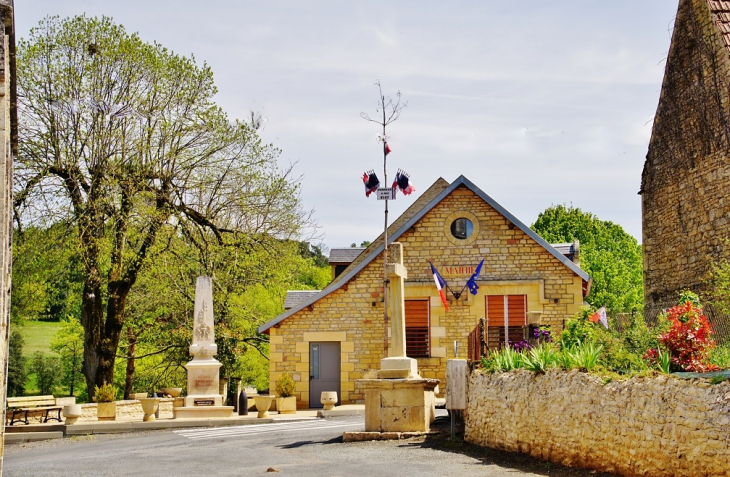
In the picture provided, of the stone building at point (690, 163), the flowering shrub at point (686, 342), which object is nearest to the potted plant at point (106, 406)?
the stone building at point (690, 163)

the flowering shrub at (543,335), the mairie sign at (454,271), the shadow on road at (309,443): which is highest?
the mairie sign at (454,271)

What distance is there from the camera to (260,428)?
18969mm

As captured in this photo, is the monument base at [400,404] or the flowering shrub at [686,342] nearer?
the flowering shrub at [686,342]

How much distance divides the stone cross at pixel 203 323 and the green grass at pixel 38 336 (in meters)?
41.2

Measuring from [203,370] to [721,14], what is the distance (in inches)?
555

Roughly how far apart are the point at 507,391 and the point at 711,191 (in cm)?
910

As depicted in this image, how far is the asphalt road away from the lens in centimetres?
1091

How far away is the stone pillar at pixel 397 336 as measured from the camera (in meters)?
14.9

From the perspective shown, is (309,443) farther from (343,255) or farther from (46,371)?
(46,371)

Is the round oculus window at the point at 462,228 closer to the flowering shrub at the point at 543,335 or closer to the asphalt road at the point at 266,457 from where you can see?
the asphalt road at the point at 266,457

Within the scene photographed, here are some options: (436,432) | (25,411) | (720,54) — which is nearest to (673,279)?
(720,54)

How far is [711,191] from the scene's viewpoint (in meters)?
18.9

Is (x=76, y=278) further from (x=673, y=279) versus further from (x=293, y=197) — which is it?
(x=673, y=279)

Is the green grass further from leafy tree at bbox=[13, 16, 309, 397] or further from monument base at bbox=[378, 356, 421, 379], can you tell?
monument base at bbox=[378, 356, 421, 379]
